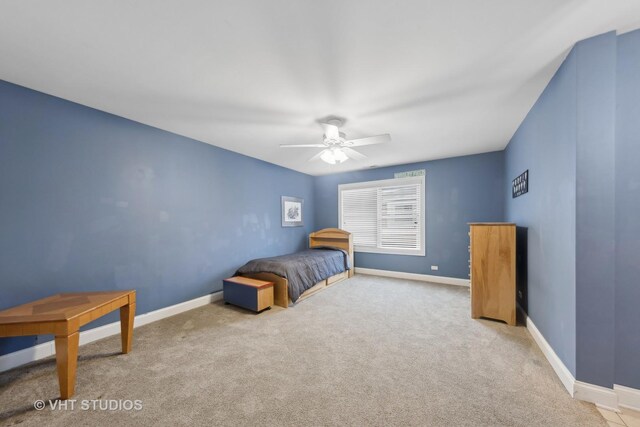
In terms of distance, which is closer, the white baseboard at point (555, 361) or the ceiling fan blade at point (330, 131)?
the white baseboard at point (555, 361)

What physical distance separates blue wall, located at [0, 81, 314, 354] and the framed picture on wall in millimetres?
1056

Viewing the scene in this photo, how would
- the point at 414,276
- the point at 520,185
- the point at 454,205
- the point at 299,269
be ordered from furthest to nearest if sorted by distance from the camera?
the point at 414,276, the point at 454,205, the point at 299,269, the point at 520,185

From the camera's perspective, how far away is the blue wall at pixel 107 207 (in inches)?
80.3

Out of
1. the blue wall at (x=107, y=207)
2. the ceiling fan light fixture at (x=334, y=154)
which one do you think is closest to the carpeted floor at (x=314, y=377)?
the blue wall at (x=107, y=207)

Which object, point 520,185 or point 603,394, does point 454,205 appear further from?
point 603,394

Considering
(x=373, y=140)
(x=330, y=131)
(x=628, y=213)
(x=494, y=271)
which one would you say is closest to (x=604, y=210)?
(x=628, y=213)

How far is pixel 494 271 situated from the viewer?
2775 millimetres

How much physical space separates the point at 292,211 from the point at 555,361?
4323 mm

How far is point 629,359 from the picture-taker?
1490mm

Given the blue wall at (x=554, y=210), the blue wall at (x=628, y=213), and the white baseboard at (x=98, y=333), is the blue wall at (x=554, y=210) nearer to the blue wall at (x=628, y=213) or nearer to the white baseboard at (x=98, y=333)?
the blue wall at (x=628, y=213)

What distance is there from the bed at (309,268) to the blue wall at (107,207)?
702 mm

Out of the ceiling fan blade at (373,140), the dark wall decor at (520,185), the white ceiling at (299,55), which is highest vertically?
the white ceiling at (299,55)

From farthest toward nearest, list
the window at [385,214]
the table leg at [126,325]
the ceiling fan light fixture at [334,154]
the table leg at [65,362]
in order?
the window at [385,214]
the ceiling fan light fixture at [334,154]
the table leg at [126,325]
the table leg at [65,362]

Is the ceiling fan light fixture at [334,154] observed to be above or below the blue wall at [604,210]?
above
